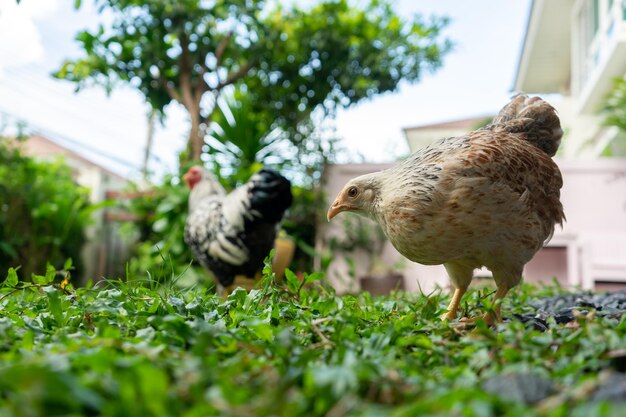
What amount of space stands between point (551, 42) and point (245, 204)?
11785mm

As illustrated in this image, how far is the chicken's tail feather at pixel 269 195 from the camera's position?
3.91m

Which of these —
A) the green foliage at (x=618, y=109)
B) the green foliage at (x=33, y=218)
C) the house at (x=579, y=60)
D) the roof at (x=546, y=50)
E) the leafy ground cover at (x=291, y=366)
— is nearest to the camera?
the leafy ground cover at (x=291, y=366)

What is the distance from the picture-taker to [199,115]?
7309 mm

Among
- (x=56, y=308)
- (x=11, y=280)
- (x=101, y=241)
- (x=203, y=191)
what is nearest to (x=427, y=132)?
(x=101, y=241)

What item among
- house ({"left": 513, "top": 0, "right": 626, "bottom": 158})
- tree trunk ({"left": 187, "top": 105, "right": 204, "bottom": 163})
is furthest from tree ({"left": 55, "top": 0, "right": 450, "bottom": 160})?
house ({"left": 513, "top": 0, "right": 626, "bottom": 158})

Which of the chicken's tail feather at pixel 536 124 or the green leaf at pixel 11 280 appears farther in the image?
the chicken's tail feather at pixel 536 124

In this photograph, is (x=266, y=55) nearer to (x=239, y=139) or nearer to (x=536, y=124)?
(x=239, y=139)

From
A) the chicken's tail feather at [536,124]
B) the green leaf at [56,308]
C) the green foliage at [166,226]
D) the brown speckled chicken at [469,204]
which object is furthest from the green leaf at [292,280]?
the green foliage at [166,226]

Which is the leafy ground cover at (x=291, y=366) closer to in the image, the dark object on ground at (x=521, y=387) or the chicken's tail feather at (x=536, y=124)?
the dark object on ground at (x=521, y=387)

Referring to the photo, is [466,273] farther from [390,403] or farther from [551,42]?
[551,42]

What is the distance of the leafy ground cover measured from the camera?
0.75m

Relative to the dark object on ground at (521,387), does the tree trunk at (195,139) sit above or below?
above

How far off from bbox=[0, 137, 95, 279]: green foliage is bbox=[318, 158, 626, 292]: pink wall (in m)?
3.84

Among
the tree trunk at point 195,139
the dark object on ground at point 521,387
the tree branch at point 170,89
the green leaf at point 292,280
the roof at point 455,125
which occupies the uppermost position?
the tree branch at point 170,89
